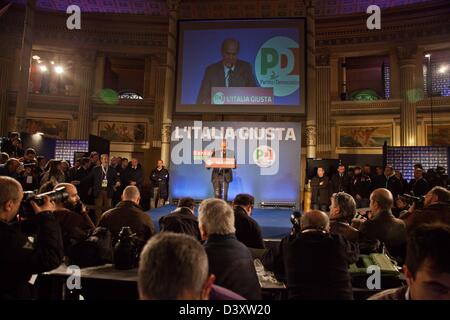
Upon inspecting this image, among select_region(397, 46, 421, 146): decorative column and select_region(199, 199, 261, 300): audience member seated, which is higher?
select_region(397, 46, 421, 146): decorative column

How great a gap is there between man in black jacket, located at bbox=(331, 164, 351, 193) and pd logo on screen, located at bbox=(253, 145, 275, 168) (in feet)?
6.15

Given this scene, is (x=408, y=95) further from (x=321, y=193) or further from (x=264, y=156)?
(x=321, y=193)

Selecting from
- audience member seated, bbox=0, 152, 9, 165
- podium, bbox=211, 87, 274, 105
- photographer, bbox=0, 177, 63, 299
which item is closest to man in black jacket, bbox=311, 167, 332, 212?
podium, bbox=211, 87, 274, 105

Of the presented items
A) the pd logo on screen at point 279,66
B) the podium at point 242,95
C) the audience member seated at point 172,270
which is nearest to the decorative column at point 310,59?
the pd logo on screen at point 279,66

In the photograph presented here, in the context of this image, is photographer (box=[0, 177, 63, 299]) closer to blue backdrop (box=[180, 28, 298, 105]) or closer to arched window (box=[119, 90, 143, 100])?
blue backdrop (box=[180, 28, 298, 105])

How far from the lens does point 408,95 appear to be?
12.3m

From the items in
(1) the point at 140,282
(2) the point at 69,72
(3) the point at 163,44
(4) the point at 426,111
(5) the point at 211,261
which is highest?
(3) the point at 163,44

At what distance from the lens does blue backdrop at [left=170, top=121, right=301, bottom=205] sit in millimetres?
9336

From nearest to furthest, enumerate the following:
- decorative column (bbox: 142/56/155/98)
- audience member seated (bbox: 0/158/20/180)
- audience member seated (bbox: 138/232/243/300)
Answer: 1. audience member seated (bbox: 138/232/243/300)
2. audience member seated (bbox: 0/158/20/180)
3. decorative column (bbox: 142/56/155/98)

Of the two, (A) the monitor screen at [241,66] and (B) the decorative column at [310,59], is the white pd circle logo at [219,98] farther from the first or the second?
(B) the decorative column at [310,59]

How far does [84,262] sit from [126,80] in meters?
14.5

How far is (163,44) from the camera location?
44.4 feet
